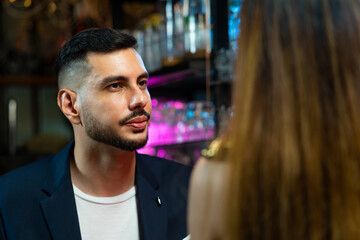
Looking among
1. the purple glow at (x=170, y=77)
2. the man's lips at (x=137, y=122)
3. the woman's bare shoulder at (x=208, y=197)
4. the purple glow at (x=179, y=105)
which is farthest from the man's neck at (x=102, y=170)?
the purple glow at (x=179, y=105)

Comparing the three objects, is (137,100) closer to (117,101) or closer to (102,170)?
(117,101)

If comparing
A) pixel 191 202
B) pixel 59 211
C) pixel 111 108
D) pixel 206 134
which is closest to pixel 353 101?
pixel 191 202

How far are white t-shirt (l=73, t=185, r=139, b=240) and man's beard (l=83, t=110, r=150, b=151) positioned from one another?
210mm

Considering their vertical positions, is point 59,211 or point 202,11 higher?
point 202,11

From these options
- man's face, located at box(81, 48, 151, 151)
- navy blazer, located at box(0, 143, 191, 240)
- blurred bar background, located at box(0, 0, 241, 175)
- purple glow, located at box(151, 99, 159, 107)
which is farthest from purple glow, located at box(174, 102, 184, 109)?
man's face, located at box(81, 48, 151, 151)

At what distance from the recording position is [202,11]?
7.91ft

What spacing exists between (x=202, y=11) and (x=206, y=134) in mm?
735

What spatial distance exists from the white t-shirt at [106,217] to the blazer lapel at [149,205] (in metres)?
0.04

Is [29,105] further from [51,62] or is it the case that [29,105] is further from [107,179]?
[107,179]

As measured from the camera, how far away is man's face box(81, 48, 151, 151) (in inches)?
65.7

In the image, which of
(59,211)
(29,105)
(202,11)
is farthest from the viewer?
(29,105)

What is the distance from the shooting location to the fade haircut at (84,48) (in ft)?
5.76

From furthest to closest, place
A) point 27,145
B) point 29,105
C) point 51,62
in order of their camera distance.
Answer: point 29,105 → point 51,62 → point 27,145

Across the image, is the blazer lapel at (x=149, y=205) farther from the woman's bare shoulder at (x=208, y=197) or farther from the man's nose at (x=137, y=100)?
the woman's bare shoulder at (x=208, y=197)
